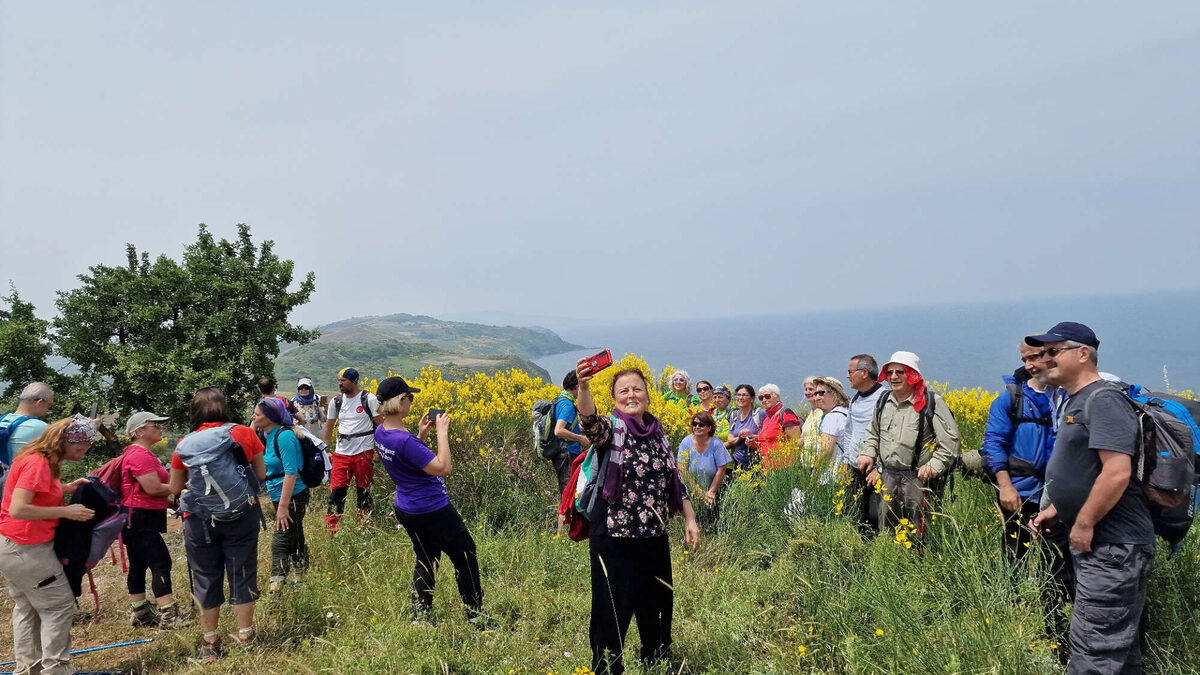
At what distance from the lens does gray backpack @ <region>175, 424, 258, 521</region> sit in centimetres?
405

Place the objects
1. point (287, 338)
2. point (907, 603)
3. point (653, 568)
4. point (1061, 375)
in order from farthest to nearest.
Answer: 1. point (287, 338)
2. point (653, 568)
3. point (907, 603)
4. point (1061, 375)

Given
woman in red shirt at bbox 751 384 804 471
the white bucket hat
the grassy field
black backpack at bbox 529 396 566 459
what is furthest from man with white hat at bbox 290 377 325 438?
the white bucket hat

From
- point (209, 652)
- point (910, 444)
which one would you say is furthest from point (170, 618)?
point (910, 444)

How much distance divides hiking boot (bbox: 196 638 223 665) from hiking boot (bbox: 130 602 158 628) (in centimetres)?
113

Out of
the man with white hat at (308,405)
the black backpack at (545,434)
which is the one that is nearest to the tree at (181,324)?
Answer: the man with white hat at (308,405)

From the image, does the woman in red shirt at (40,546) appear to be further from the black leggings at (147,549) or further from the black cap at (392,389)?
the black cap at (392,389)

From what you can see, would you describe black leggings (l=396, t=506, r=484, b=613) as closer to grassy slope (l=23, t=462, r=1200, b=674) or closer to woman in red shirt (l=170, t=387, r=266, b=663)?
grassy slope (l=23, t=462, r=1200, b=674)

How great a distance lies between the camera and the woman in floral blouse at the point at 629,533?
3.26 meters

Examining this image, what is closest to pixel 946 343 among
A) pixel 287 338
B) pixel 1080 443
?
pixel 287 338

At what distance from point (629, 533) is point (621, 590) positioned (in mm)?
303

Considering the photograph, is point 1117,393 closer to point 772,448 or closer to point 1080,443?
point 1080,443

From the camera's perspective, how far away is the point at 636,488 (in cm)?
334

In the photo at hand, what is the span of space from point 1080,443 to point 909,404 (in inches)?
69.6

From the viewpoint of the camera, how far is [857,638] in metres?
2.96
